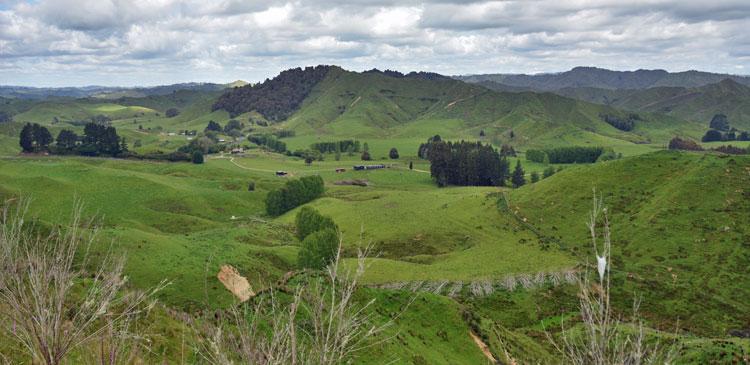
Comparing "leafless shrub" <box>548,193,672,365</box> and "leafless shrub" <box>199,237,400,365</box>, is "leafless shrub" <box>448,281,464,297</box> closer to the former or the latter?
"leafless shrub" <box>199,237,400,365</box>

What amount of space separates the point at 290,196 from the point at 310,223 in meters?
41.2

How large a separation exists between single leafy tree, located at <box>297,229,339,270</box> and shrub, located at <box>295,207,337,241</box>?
16.3 metres

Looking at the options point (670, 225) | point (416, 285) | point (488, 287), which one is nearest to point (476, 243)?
point (488, 287)

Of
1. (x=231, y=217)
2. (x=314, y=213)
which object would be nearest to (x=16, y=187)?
(x=231, y=217)

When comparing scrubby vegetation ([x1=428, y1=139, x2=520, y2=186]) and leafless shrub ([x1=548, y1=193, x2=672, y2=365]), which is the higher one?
leafless shrub ([x1=548, y1=193, x2=672, y2=365])

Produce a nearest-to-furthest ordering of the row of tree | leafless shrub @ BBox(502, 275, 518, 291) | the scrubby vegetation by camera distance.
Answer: leafless shrub @ BBox(502, 275, 518, 291)
the row of tree
the scrubby vegetation

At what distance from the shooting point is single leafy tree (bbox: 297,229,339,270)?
254 feet

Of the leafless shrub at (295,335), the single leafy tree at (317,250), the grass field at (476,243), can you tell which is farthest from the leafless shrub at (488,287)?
the leafless shrub at (295,335)

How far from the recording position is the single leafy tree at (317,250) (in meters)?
77.5

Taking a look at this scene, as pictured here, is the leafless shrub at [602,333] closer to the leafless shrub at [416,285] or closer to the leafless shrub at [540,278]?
the leafless shrub at [416,285]

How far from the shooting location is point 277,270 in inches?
3059

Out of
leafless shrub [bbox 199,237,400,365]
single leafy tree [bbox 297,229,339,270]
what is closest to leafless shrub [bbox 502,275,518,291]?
single leafy tree [bbox 297,229,339,270]

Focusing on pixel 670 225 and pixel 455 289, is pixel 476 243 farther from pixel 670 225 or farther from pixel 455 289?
pixel 670 225

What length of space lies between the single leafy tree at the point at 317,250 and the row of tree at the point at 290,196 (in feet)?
194
